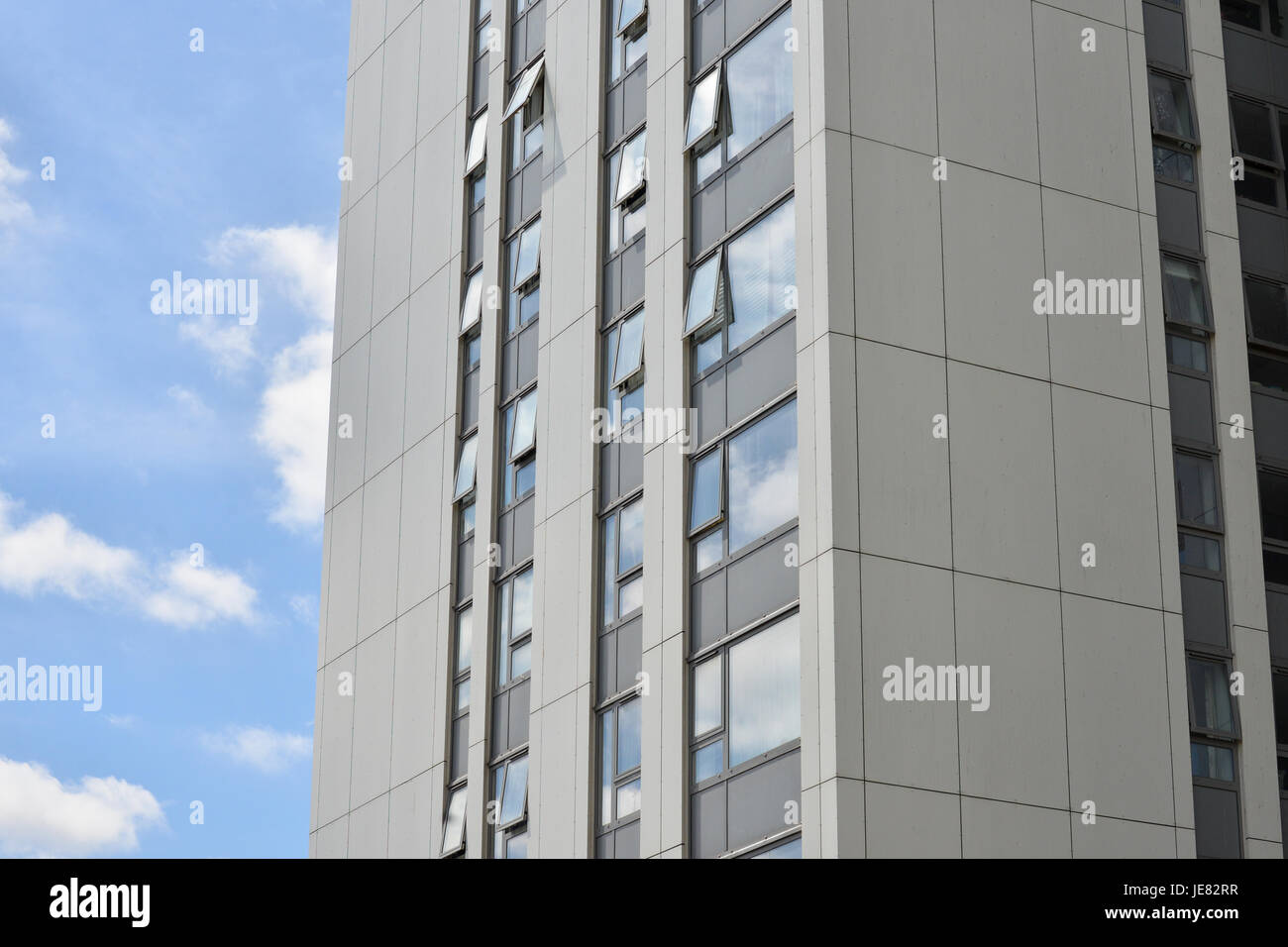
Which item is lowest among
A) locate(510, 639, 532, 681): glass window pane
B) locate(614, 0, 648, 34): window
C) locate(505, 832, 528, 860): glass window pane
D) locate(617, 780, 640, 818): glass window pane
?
locate(505, 832, 528, 860): glass window pane

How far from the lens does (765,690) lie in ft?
81.9

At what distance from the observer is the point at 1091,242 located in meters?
27.5

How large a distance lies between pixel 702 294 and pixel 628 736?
673 cm

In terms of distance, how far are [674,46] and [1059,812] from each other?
13.9 meters

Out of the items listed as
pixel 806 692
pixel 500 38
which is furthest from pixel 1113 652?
pixel 500 38

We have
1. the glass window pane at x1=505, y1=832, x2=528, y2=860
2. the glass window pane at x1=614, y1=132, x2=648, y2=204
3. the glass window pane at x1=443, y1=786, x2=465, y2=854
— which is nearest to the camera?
the glass window pane at x1=505, y1=832, x2=528, y2=860

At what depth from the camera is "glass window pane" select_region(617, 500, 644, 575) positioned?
29.0 metres

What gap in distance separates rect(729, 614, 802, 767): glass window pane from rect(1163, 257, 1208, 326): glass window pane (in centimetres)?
807

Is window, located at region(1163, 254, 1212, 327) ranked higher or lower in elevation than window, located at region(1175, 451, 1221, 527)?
higher

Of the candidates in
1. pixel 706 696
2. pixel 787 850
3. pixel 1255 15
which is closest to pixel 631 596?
pixel 706 696

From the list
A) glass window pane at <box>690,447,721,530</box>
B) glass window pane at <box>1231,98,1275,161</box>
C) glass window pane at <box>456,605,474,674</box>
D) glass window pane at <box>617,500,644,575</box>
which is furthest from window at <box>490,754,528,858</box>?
glass window pane at <box>1231,98,1275,161</box>

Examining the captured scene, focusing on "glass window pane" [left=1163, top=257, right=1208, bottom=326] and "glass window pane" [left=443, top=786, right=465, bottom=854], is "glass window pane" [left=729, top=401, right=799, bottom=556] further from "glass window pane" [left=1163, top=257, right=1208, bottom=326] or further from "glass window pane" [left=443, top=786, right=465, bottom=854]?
"glass window pane" [left=443, top=786, right=465, bottom=854]

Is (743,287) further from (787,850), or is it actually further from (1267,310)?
(787,850)

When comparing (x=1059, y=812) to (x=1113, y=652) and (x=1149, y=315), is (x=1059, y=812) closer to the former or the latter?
(x=1113, y=652)
